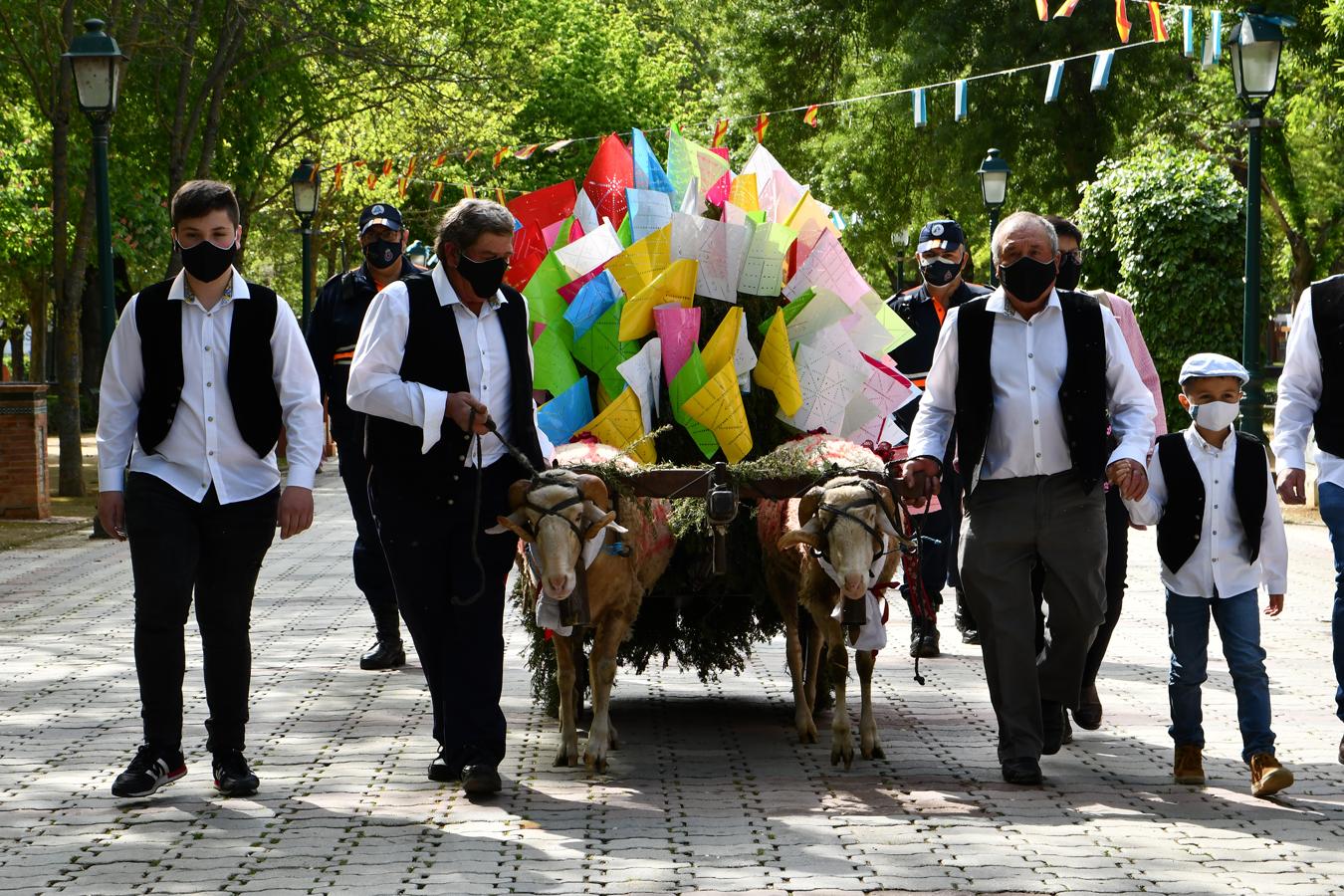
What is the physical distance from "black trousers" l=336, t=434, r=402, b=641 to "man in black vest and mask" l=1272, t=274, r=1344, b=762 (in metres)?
4.38

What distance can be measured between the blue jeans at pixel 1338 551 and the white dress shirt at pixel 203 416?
3.99 m

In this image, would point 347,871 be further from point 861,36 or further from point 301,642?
point 861,36

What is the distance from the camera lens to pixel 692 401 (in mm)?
7957

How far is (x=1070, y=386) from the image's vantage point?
703 centimetres

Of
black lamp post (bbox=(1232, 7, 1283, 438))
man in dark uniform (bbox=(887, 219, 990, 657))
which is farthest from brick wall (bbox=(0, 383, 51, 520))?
man in dark uniform (bbox=(887, 219, 990, 657))

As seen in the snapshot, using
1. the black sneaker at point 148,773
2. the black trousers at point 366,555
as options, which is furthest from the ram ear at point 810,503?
the black trousers at point 366,555

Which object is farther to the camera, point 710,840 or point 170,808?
point 170,808

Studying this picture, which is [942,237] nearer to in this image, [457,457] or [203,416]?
[457,457]

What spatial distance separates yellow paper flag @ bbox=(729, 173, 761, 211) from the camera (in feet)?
Result: 28.4

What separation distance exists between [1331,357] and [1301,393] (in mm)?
187

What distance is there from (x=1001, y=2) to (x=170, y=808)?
28365 millimetres

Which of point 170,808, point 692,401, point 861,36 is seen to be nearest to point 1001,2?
point 861,36

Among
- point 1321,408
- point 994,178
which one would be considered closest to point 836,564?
point 1321,408

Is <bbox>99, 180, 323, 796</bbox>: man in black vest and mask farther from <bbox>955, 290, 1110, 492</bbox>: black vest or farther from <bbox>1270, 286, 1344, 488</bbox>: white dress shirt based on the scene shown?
<bbox>1270, 286, 1344, 488</bbox>: white dress shirt
